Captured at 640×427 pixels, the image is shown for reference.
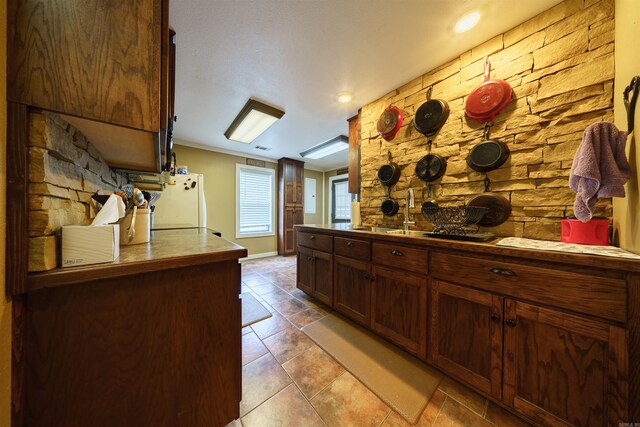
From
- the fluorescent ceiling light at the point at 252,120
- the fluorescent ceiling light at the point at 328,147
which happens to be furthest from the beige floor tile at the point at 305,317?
the fluorescent ceiling light at the point at 328,147

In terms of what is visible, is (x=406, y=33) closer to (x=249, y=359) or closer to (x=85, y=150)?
(x=85, y=150)

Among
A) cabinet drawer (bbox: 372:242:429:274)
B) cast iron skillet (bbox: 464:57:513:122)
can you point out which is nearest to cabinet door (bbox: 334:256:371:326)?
cabinet drawer (bbox: 372:242:429:274)

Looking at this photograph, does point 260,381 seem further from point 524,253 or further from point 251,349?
point 524,253

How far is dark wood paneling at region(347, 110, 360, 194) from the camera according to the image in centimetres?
256

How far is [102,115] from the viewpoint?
0.67 meters

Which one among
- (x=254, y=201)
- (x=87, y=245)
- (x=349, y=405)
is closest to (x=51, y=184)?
(x=87, y=245)

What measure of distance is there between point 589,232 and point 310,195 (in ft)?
16.0

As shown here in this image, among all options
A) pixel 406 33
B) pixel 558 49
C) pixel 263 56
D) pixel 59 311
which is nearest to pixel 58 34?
pixel 59 311

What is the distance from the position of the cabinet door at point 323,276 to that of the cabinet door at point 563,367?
1321 millimetres

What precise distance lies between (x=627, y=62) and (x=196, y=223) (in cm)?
406

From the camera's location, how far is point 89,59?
64 cm

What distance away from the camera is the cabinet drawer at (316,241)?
2.04 metres

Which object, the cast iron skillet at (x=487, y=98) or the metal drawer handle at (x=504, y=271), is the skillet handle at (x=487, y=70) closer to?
the cast iron skillet at (x=487, y=98)

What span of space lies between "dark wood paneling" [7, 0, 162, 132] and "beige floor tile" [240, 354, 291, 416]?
1507 millimetres
